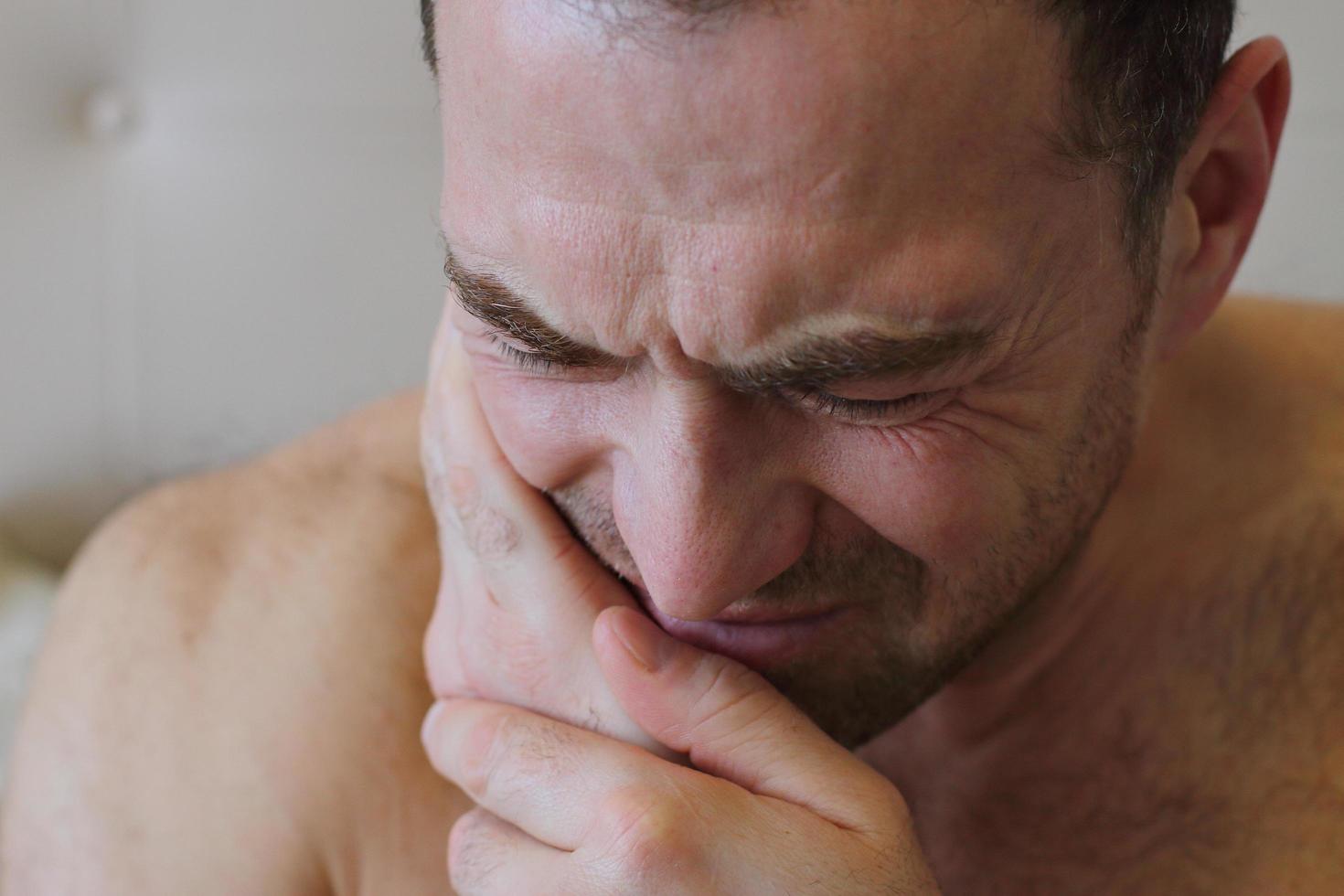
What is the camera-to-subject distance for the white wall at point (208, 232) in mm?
1521

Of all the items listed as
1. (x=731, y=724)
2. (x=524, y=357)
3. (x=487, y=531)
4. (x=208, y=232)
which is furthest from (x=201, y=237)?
(x=731, y=724)

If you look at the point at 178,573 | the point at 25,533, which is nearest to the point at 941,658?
the point at 178,573

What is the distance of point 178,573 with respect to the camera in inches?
47.7

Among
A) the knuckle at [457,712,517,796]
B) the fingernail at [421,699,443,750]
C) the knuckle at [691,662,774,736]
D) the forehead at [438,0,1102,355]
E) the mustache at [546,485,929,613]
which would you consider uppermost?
the forehead at [438,0,1102,355]

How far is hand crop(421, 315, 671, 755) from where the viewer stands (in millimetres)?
899

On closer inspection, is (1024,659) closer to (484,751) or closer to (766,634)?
(766,634)

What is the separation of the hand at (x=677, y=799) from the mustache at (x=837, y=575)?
6cm

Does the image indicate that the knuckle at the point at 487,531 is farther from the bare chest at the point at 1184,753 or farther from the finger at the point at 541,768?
the bare chest at the point at 1184,753

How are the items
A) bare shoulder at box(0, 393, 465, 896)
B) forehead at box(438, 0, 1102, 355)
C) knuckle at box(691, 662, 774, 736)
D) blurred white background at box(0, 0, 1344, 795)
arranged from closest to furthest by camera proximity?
forehead at box(438, 0, 1102, 355), knuckle at box(691, 662, 774, 736), bare shoulder at box(0, 393, 465, 896), blurred white background at box(0, 0, 1344, 795)

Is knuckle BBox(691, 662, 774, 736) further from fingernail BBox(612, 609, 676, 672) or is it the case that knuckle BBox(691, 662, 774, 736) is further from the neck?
the neck

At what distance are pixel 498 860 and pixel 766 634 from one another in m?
0.23

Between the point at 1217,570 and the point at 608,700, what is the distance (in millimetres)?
520

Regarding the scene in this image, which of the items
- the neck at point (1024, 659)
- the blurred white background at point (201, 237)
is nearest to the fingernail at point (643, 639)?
the neck at point (1024, 659)

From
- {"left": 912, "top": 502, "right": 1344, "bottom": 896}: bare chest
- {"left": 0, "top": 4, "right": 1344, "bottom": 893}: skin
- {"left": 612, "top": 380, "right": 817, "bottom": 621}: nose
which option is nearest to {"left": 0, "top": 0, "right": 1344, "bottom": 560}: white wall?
{"left": 0, "top": 4, "right": 1344, "bottom": 893}: skin
